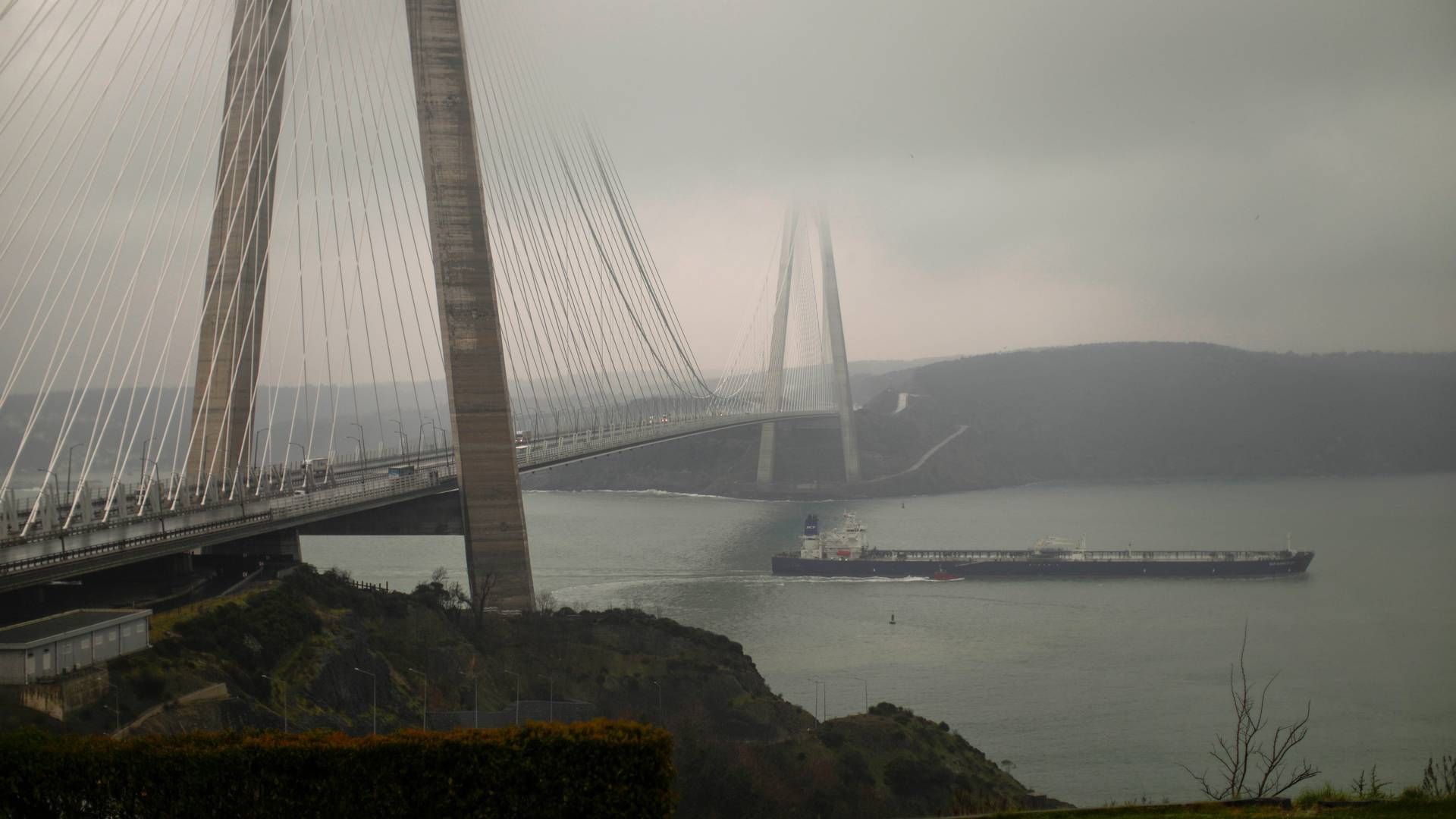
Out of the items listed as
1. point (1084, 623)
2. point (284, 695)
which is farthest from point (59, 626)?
point (1084, 623)

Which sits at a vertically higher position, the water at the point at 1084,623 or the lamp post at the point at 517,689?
the lamp post at the point at 517,689

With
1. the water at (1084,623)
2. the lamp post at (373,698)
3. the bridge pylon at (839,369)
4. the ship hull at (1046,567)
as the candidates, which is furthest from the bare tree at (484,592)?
the bridge pylon at (839,369)

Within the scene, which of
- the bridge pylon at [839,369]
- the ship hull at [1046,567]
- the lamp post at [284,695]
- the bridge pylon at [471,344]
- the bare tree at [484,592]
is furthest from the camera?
the bridge pylon at [839,369]

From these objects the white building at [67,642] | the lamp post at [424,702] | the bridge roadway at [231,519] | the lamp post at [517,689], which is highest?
the bridge roadway at [231,519]

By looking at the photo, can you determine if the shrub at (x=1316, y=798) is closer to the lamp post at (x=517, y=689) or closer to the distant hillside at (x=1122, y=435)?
the lamp post at (x=517, y=689)

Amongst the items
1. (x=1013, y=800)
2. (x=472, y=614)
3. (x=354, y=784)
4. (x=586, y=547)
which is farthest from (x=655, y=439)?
(x=354, y=784)

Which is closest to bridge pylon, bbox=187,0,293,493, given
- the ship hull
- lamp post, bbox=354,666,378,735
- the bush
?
lamp post, bbox=354,666,378,735
